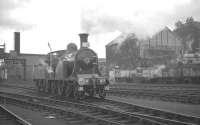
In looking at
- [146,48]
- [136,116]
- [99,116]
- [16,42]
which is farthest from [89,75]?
[16,42]

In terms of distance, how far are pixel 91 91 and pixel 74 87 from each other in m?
1.03

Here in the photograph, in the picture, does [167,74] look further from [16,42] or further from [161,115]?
[16,42]

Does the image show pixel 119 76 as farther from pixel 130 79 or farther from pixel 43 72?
pixel 43 72

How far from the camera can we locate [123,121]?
9.26 m

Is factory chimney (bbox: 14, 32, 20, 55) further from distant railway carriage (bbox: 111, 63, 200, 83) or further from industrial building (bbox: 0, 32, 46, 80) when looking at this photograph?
distant railway carriage (bbox: 111, 63, 200, 83)

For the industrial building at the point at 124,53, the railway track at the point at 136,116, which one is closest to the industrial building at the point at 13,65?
the industrial building at the point at 124,53

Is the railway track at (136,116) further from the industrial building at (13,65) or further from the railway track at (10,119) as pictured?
the industrial building at (13,65)

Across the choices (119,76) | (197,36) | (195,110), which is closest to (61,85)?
(195,110)

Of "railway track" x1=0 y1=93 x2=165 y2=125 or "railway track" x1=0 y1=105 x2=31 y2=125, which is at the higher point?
"railway track" x1=0 y1=93 x2=165 y2=125

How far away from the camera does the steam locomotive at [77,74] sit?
1614 centimetres

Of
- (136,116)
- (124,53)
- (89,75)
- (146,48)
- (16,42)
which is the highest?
(16,42)

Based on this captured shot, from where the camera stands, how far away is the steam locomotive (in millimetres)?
16141

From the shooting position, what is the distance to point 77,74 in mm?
16734

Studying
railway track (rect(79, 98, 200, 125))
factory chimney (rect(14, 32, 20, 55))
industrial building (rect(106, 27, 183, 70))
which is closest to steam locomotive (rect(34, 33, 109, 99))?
railway track (rect(79, 98, 200, 125))
